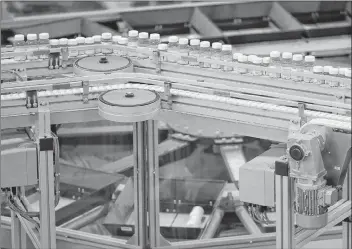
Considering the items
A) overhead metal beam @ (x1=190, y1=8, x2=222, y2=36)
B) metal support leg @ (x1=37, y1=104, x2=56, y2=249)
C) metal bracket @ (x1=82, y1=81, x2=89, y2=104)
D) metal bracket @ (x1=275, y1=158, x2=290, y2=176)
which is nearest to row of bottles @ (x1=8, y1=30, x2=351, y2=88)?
metal bracket @ (x1=82, y1=81, x2=89, y2=104)

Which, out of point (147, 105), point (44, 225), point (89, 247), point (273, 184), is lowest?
point (89, 247)

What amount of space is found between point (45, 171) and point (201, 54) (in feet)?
3.57

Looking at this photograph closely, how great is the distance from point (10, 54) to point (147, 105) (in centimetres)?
99

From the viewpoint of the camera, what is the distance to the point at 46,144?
4570mm

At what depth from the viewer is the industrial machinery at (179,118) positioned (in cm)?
421

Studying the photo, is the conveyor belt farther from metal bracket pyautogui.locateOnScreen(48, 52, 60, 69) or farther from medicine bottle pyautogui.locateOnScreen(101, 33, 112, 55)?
metal bracket pyautogui.locateOnScreen(48, 52, 60, 69)

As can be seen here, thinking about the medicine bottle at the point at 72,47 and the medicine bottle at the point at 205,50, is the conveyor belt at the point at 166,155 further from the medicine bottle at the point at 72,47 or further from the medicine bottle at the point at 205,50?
the medicine bottle at the point at 205,50

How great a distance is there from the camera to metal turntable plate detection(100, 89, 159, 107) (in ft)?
15.1

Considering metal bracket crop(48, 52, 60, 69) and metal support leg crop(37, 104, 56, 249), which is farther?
metal bracket crop(48, 52, 60, 69)

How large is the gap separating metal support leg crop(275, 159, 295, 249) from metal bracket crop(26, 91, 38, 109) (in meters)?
1.24

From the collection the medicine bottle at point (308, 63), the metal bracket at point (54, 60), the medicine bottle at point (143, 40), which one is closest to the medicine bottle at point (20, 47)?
the metal bracket at point (54, 60)

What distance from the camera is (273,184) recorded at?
4.30m

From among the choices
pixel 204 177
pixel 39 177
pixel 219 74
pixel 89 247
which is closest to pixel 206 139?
pixel 204 177

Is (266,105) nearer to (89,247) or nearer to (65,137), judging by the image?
(89,247)
